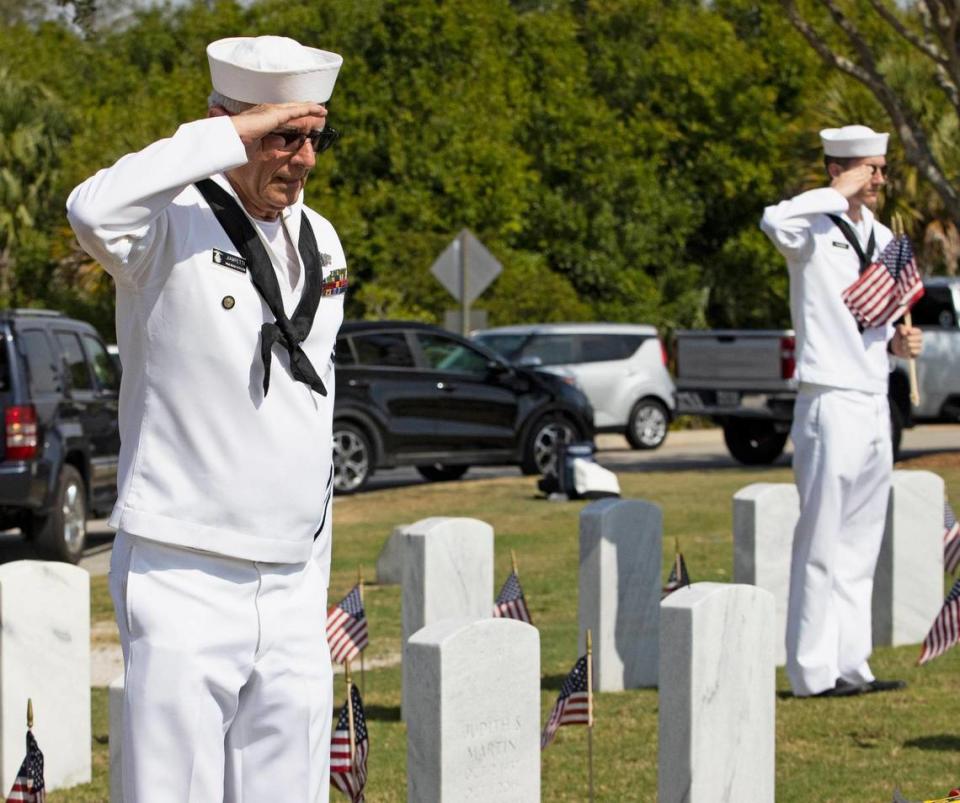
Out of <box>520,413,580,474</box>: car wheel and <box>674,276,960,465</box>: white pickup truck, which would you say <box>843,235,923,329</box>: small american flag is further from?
<box>674,276,960,465</box>: white pickup truck

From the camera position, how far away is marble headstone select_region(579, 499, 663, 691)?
8328 millimetres

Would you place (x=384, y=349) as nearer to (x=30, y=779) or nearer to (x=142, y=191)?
(x=30, y=779)

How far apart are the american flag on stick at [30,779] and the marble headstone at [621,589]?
404 centimetres

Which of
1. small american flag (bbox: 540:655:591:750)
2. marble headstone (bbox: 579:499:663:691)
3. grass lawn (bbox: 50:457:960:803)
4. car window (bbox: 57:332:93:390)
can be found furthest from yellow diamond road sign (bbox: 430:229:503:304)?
small american flag (bbox: 540:655:591:750)

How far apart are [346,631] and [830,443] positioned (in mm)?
2051

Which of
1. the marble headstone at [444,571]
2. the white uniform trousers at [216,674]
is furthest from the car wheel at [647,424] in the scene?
the white uniform trousers at [216,674]

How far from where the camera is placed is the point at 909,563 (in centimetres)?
948

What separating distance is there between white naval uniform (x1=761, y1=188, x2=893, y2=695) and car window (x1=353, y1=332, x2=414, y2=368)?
38.5 feet

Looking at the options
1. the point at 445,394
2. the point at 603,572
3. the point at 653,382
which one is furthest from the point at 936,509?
the point at 653,382

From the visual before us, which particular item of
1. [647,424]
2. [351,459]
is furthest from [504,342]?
[351,459]

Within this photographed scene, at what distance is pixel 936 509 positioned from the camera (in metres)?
9.59

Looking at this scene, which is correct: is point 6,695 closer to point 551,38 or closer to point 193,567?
point 193,567

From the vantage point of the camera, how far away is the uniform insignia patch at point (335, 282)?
13.2ft

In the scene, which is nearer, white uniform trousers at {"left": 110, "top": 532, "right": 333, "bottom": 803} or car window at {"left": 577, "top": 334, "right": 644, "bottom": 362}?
white uniform trousers at {"left": 110, "top": 532, "right": 333, "bottom": 803}
